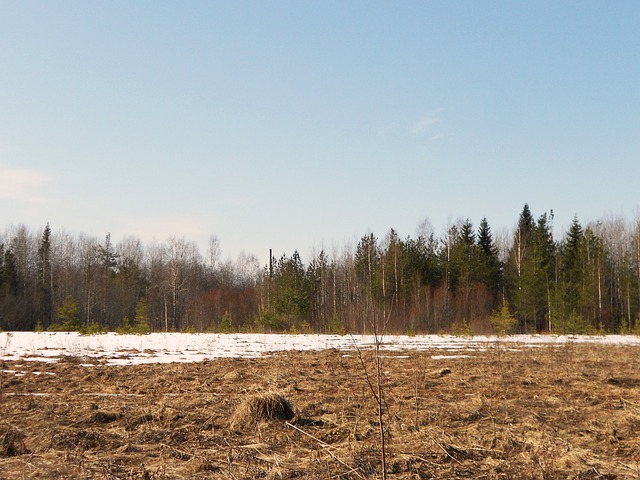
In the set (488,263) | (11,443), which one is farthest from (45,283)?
(11,443)

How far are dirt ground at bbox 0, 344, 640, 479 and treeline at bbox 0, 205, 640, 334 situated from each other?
15329 mm

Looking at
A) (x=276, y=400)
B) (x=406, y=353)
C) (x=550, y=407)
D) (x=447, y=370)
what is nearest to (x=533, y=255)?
(x=406, y=353)

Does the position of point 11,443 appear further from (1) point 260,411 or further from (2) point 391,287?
(2) point 391,287

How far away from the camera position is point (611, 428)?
576 cm

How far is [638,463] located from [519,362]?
8.35 m

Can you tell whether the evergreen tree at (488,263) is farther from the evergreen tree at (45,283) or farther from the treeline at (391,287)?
the evergreen tree at (45,283)

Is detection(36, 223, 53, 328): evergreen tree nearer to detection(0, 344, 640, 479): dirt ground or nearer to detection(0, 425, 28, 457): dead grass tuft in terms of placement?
detection(0, 344, 640, 479): dirt ground

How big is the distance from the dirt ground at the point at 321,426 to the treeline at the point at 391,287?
603 inches

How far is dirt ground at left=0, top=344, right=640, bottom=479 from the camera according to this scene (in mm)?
4320

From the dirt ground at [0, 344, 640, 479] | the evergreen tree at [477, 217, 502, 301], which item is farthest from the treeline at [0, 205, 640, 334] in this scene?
the dirt ground at [0, 344, 640, 479]

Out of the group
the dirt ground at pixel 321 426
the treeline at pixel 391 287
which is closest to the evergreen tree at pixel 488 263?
the treeline at pixel 391 287

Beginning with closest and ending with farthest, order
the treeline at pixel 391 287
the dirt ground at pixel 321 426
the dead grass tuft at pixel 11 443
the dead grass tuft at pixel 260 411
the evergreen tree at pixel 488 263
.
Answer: the dirt ground at pixel 321 426
the dead grass tuft at pixel 11 443
the dead grass tuft at pixel 260 411
the treeline at pixel 391 287
the evergreen tree at pixel 488 263

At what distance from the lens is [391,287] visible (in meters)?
42.0

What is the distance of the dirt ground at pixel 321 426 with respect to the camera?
4.32 metres
